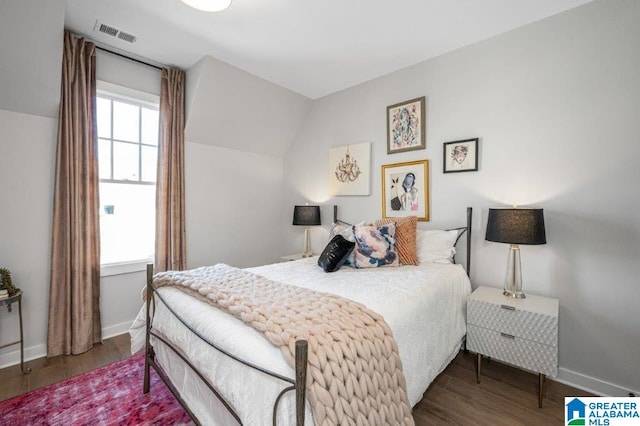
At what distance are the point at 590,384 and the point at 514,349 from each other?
707 mm

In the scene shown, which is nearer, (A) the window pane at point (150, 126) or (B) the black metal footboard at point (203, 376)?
(B) the black metal footboard at point (203, 376)

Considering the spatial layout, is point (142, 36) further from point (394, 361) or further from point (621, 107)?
point (621, 107)

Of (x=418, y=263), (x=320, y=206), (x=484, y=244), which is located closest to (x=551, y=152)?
(x=484, y=244)

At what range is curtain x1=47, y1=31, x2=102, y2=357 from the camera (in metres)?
2.48

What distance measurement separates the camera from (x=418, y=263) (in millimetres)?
2531

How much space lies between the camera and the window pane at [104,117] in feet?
9.34

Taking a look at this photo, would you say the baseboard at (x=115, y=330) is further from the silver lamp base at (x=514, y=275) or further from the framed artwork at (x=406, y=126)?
the silver lamp base at (x=514, y=275)

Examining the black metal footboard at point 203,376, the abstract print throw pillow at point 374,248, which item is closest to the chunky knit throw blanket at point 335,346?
the black metal footboard at point 203,376

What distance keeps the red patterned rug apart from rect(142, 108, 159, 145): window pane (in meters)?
2.29

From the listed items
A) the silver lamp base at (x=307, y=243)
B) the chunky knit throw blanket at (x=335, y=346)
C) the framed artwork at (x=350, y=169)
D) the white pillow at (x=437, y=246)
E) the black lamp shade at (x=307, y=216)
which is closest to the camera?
the chunky knit throw blanket at (x=335, y=346)

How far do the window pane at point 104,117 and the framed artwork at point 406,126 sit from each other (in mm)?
2920

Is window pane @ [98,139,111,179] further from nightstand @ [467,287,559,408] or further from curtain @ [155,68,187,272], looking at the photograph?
nightstand @ [467,287,559,408]

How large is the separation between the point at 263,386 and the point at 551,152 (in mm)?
2588

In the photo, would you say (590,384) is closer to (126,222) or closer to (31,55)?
(126,222)
